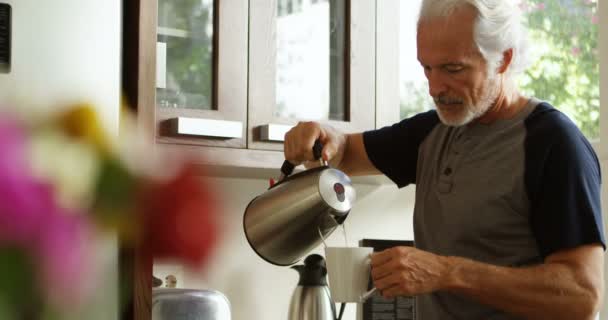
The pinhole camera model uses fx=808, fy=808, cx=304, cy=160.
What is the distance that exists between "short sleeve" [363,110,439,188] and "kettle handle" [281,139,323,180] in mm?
219

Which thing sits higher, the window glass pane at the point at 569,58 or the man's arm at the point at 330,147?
the window glass pane at the point at 569,58

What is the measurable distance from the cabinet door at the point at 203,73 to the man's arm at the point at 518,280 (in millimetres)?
675

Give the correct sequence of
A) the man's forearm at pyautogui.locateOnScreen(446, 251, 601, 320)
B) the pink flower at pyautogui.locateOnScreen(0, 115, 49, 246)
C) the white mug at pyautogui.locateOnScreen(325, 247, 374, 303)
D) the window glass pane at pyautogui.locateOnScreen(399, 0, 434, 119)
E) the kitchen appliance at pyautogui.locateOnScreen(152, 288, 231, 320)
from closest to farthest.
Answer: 1. the pink flower at pyautogui.locateOnScreen(0, 115, 49, 246)
2. the man's forearm at pyautogui.locateOnScreen(446, 251, 601, 320)
3. the white mug at pyautogui.locateOnScreen(325, 247, 374, 303)
4. the kitchen appliance at pyautogui.locateOnScreen(152, 288, 231, 320)
5. the window glass pane at pyautogui.locateOnScreen(399, 0, 434, 119)

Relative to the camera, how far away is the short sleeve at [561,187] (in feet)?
4.14

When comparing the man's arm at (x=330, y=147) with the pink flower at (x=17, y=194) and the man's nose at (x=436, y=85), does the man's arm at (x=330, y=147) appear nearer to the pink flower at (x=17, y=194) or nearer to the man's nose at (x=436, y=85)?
the man's nose at (x=436, y=85)

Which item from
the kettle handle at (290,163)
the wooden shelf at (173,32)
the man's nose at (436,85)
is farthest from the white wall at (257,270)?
the man's nose at (436,85)

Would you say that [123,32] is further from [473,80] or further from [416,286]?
[473,80]

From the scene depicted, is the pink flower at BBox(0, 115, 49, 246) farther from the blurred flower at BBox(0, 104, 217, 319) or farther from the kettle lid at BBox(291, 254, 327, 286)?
the kettle lid at BBox(291, 254, 327, 286)

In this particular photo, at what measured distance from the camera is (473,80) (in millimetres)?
1404

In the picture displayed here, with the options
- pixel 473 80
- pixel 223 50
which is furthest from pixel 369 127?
pixel 473 80

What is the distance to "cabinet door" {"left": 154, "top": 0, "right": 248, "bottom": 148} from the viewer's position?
178 centimetres

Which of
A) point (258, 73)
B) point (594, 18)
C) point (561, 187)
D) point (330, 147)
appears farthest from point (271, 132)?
point (594, 18)

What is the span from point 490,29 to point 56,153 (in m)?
1.22

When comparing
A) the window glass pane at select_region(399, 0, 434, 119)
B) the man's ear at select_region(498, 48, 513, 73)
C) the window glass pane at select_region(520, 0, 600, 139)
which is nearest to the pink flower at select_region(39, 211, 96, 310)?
the man's ear at select_region(498, 48, 513, 73)
